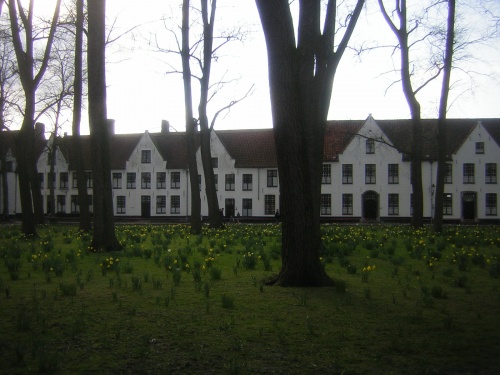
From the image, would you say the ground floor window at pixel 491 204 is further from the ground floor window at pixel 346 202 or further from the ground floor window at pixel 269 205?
the ground floor window at pixel 269 205

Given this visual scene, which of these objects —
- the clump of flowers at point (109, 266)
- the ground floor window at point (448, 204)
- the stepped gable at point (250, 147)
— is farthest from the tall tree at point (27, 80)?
the ground floor window at point (448, 204)

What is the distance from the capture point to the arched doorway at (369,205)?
5347cm

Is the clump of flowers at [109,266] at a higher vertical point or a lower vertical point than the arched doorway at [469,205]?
lower

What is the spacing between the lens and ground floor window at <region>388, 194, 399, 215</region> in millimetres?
52406

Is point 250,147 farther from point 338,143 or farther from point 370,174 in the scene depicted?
point 370,174

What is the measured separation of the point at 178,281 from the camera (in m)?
8.69

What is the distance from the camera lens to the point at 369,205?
53.7 metres

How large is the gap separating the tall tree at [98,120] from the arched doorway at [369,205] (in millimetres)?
41610

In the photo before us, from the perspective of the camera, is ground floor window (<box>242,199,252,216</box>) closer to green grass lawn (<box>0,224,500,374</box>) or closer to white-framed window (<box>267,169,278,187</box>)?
white-framed window (<box>267,169,278,187</box>)

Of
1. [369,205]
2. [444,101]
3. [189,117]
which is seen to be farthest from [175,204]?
[444,101]

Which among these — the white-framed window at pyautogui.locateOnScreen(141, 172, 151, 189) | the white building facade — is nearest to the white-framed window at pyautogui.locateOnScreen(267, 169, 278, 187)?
the white building facade

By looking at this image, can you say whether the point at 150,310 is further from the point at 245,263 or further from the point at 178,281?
the point at 245,263

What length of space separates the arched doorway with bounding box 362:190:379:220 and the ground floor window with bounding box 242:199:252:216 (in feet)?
38.2

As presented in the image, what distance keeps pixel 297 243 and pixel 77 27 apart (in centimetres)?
1589
